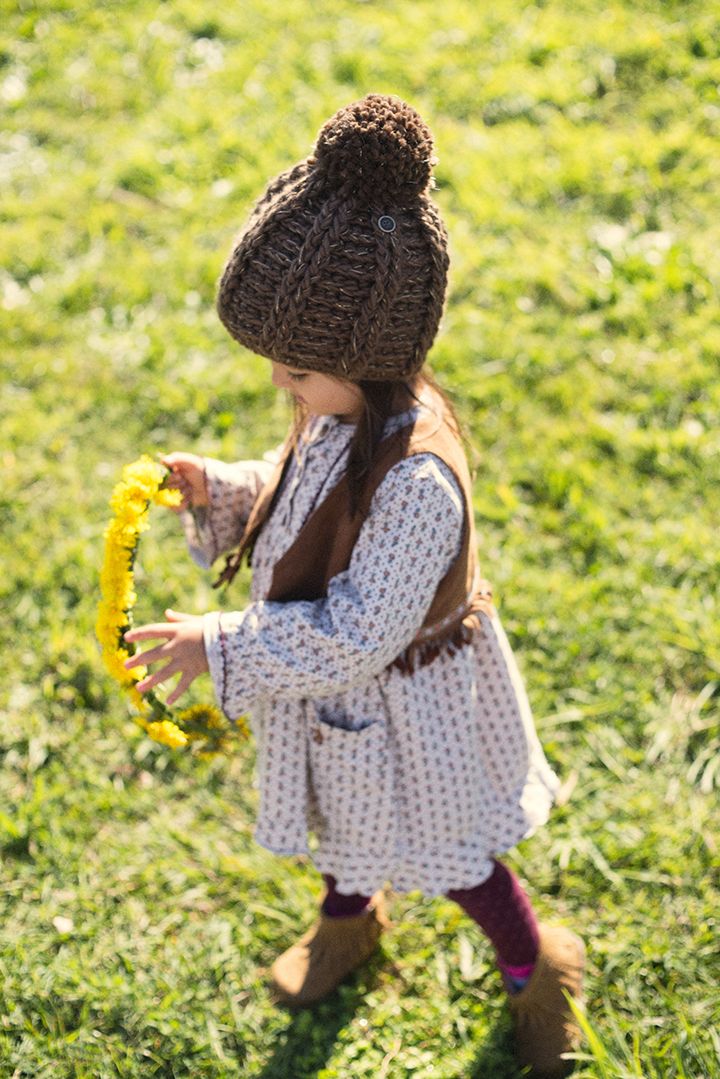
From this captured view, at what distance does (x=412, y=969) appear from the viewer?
8.39 feet

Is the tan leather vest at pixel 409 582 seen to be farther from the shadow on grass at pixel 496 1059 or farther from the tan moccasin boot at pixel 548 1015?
the shadow on grass at pixel 496 1059

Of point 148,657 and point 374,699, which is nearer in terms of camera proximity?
point 148,657

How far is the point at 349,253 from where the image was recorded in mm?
1673

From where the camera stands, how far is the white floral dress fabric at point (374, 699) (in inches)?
72.9

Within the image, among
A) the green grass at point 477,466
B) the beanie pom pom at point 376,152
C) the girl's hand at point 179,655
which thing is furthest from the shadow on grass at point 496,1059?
the beanie pom pom at point 376,152

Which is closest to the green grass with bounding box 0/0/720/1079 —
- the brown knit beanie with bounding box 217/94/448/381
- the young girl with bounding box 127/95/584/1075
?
the young girl with bounding box 127/95/584/1075

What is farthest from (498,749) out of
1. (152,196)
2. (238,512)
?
(152,196)

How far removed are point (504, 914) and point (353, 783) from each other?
458mm

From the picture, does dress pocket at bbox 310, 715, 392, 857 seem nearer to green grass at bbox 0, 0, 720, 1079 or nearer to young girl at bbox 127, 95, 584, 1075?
young girl at bbox 127, 95, 584, 1075

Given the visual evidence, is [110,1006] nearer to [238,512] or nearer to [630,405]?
[238,512]

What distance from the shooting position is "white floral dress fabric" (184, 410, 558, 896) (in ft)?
6.08

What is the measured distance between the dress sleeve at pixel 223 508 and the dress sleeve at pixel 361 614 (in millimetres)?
386

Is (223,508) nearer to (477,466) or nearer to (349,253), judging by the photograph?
(477,466)

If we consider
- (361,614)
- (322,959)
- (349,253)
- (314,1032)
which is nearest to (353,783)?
(361,614)
